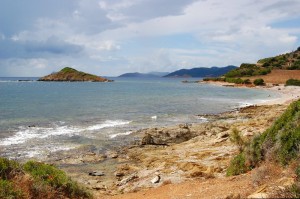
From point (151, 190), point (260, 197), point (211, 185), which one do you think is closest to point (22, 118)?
point (151, 190)

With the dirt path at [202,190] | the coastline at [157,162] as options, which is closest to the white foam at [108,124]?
the coastline at [157,162]

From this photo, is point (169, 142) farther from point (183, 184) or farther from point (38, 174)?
point (38, 174)

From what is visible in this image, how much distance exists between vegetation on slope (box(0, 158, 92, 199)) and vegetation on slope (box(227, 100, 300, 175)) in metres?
6.30

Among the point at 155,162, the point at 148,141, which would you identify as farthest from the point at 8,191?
the point at 148,141

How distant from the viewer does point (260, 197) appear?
27.3 ft

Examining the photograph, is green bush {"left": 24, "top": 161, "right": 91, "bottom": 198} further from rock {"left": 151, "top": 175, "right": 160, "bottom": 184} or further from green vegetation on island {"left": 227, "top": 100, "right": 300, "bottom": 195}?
green vegetation on island {"left": 227, "top": 100, "right": 300, "bottom": 195}

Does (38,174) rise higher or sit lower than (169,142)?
higher

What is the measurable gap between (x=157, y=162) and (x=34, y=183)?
10640 mm

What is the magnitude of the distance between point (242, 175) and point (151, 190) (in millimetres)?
3832

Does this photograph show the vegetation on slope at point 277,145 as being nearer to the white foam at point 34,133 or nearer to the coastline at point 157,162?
the coastline at point 157,162

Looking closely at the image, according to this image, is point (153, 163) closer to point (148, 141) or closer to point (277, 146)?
point (148, 141)

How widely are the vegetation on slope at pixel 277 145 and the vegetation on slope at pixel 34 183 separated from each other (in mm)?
6299

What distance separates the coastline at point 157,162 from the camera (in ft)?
52.2

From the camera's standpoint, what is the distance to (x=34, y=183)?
11.2 m
